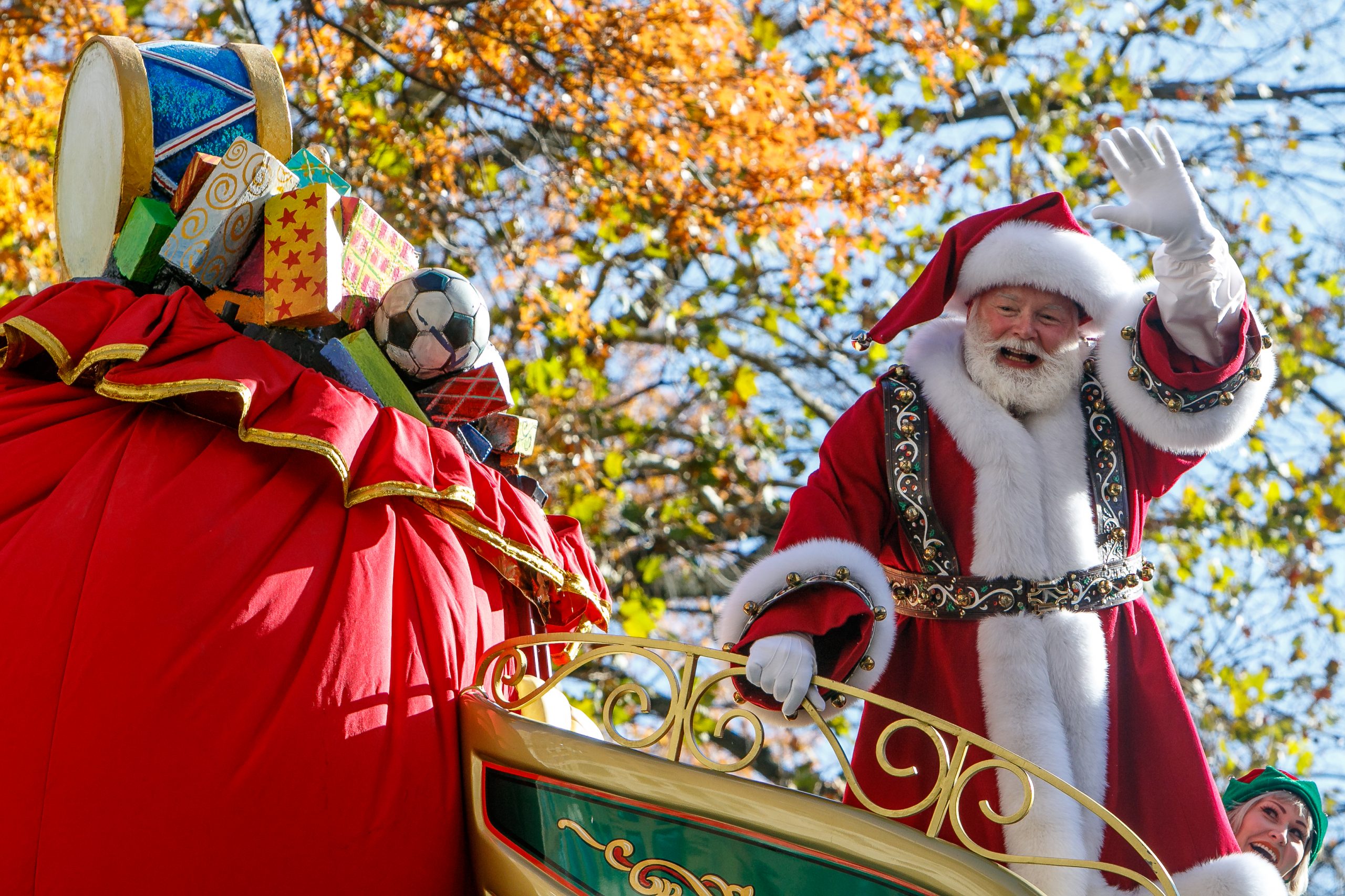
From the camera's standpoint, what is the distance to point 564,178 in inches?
236

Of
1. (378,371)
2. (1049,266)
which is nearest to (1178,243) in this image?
(1049,266)

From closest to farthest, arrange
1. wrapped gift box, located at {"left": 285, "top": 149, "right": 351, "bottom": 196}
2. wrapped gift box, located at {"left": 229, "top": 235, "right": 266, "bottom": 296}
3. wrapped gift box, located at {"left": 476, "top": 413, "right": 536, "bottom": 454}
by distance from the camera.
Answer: wrapped gift box, located at {"left": 229, "top": 235, "right": 266, "bottom": 296} → wrapped gift box, located at {"left": 285, "top": 149, "right": 351, "bottom": 196} → wrapped gift box, located at {"left": 476, "top": 413, "right": 536, "bottom": 454}

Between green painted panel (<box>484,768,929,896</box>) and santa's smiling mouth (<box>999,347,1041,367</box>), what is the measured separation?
109 centimetres

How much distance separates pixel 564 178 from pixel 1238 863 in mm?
4477

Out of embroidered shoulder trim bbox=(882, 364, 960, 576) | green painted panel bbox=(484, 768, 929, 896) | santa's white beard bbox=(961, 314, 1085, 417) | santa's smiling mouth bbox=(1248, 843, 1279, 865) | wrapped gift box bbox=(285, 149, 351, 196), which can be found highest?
wrapped gift box bbox=(285, 149, 351, 196)

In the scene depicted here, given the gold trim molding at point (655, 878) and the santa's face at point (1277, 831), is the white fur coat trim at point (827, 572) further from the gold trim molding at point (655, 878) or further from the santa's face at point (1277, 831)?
the santa's face at point (1277, 831)

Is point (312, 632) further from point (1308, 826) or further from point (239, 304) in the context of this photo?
point (1308, 826)

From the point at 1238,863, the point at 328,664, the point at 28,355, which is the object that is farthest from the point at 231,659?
the point at 1238,863

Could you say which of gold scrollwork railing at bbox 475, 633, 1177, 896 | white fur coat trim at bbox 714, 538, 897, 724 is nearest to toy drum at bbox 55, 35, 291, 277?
gold scrollwork railing at bbox 475, 633, 1177, 896

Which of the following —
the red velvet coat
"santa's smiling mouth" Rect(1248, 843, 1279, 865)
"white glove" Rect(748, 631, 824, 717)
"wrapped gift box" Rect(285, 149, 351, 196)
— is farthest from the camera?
"santa's smiling mouth" Rect(1248, 843, 1279, 865)

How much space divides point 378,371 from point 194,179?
1.64 feet

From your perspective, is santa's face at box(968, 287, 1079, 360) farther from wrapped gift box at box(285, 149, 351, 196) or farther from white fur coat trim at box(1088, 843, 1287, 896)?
wrapped gift box at box(285, 149, 351, 196)

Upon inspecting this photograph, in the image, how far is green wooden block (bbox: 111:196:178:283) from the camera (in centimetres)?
244

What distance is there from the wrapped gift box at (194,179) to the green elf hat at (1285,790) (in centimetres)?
262
